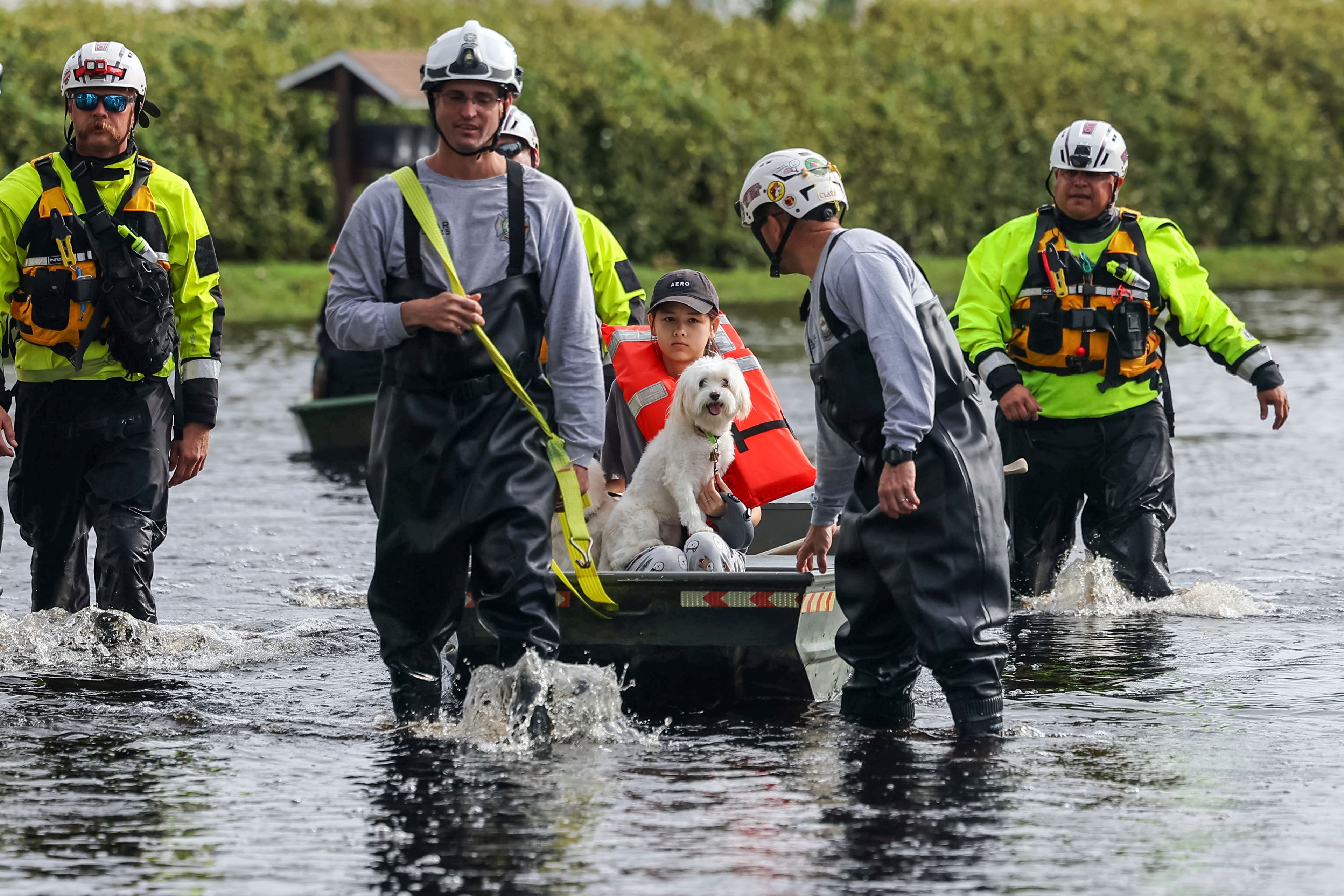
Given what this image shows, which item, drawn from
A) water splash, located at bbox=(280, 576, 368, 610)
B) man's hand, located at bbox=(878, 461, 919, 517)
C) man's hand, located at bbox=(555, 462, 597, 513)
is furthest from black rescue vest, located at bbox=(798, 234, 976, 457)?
water splash, located at bbox=(280, 576, 368, 610)

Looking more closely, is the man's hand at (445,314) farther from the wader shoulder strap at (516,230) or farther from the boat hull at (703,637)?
the boat hull at (703,637)

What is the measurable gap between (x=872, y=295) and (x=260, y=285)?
25.7 metres

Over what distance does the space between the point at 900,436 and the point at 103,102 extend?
3.44m

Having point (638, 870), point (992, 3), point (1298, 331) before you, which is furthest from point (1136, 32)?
point (638, 870)

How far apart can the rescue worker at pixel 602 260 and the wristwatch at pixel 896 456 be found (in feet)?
8.81

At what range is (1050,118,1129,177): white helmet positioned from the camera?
30.8ft

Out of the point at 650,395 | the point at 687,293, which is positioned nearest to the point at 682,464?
the point at 650,395

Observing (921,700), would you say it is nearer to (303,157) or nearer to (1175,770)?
(1175,770)

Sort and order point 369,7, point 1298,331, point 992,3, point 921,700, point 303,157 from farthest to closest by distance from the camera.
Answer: point 992,3 → point 369,7 → point 303,157 → point 1298,331 → point 921,700

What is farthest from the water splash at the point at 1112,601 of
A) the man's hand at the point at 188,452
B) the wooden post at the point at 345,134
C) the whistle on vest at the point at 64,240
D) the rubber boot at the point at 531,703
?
the wooden post at the point at 345,134

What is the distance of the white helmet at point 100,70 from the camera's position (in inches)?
309

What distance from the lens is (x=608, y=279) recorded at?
29.8 ft

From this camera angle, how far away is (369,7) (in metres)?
41.4

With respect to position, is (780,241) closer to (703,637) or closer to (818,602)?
(818,602)
